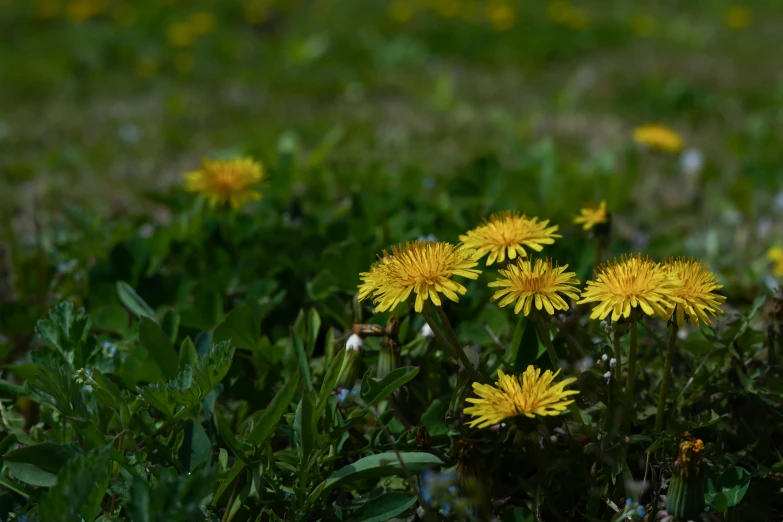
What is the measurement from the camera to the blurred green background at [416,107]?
2.98 metres

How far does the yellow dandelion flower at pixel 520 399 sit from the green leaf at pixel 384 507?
235mm

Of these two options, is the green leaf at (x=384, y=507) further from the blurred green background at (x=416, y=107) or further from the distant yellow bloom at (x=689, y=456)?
the blurred green background at (x=416, y=107)

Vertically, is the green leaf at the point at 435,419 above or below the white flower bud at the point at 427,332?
below

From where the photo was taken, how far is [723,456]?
4.83 feet

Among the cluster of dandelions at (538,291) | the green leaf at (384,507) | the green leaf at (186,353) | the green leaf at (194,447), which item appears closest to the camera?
the cluster of dandelions at (538,291)

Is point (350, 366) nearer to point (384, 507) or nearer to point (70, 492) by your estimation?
point (384, 507)

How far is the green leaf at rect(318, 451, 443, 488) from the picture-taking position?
1322 mm

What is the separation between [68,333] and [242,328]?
387 millimetres

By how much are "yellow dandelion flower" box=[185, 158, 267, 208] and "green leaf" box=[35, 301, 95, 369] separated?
2.06 ft

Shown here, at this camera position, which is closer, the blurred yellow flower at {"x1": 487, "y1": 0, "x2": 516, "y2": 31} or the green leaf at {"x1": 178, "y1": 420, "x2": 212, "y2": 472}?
the green leaf at {"x1": 178, "y1": 420, "x2": 212, "y2": 472}

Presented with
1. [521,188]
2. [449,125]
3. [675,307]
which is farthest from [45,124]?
[675,307]

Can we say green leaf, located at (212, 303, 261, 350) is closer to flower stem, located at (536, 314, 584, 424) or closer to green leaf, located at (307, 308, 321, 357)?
green leaf, located at (307, 308, 321, 357)

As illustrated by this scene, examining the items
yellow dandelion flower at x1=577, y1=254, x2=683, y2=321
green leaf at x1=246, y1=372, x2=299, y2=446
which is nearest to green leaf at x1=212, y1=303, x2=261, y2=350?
green leaf at x1=246, y1=372, x2=299, y2=446

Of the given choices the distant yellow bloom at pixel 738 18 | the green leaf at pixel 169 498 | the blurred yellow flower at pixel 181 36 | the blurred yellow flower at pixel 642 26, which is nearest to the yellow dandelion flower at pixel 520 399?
the green leaf at pixel 169 498
